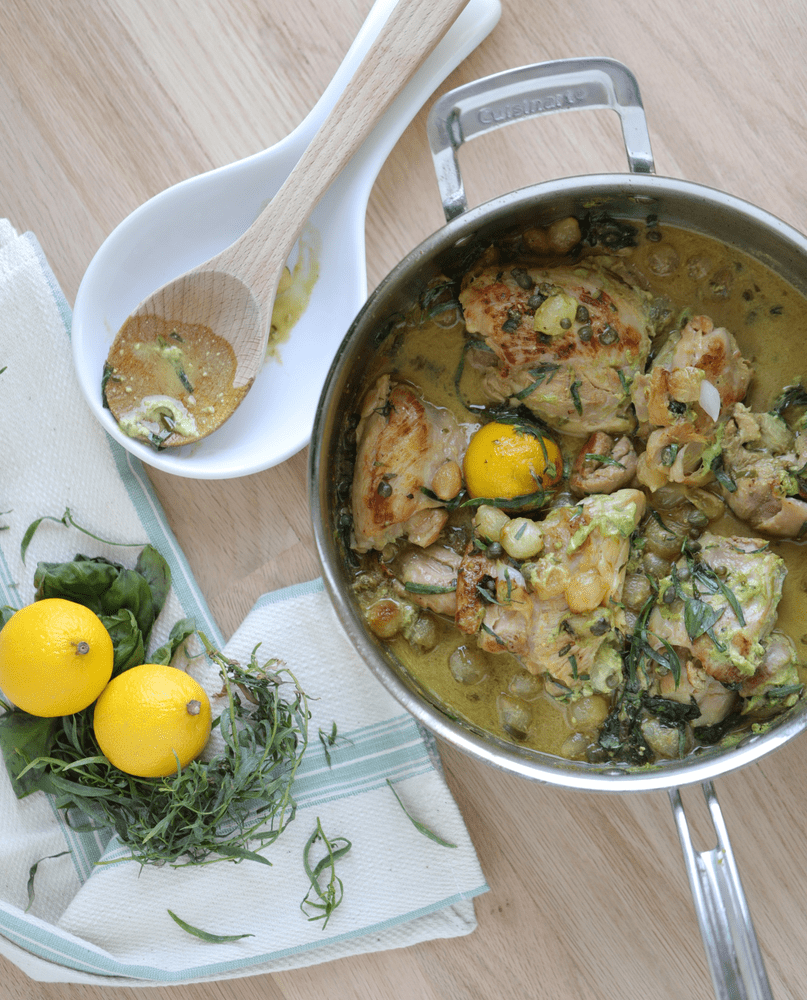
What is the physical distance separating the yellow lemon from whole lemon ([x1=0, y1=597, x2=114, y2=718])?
0.99 metres

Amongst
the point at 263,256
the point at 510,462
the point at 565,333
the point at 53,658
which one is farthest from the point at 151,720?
the point at 565,333

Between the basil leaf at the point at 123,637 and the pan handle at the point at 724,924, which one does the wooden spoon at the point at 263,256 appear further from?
the pan handle at the point at 724,924

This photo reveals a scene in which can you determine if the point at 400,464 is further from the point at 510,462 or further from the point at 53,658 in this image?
the point at 53,658

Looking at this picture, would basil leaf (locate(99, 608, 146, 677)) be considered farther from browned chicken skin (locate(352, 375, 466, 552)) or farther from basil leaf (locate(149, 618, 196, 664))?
browned chicken skin (locate(352, 375, 466, 552))

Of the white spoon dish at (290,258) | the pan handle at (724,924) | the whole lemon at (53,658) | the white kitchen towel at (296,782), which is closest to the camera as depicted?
the pan handle at (724,924)

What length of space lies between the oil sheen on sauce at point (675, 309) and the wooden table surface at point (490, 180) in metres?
0.27

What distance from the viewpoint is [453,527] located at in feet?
6.33

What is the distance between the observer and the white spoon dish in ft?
6.29

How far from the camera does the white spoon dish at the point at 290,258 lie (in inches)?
75.5

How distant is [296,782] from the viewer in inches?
80.3

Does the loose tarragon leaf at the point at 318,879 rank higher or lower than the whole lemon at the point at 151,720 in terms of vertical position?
lower

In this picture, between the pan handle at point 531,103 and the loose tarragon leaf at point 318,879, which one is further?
the loose tarragon leaf at point 318,879

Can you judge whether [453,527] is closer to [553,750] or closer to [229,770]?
[553,750]

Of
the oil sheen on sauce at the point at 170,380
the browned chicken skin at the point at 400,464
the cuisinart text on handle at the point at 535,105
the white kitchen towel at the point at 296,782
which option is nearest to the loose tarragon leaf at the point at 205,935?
the white kitchen towel at the point at 296,782
